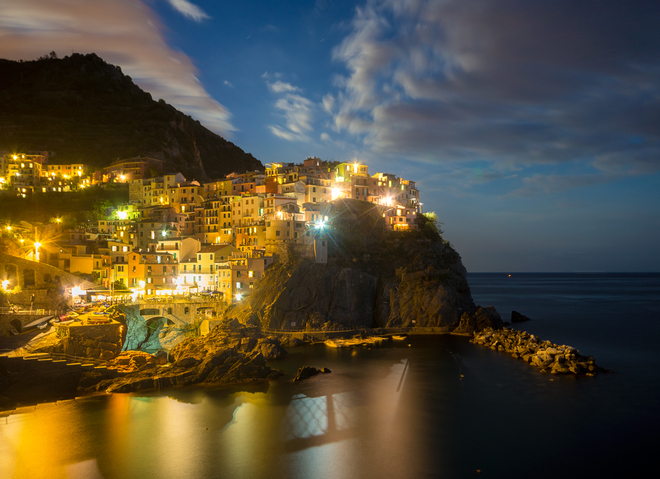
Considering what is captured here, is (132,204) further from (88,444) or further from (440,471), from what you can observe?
(440,471)

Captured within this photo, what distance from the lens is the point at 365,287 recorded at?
45.9 m

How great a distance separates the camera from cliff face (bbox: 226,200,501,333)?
41469mm

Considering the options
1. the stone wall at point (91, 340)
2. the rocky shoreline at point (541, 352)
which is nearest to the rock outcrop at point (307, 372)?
the stone wall at point (91, 340)

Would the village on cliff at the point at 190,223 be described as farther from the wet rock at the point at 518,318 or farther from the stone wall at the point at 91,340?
the wet rock at the point at 518,318

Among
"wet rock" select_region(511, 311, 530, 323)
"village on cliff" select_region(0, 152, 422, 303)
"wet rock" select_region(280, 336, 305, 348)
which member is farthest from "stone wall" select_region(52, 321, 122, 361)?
"wet rock" select_region(511, 311, 530, 323)

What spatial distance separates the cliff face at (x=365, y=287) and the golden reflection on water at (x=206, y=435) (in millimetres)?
13749

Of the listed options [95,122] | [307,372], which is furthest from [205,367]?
[95,122]

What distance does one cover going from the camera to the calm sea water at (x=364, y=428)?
19047mm

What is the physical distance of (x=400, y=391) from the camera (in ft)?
95.3

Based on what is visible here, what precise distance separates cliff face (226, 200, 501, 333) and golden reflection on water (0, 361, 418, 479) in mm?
13749

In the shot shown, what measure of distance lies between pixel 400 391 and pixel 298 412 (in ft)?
25.6

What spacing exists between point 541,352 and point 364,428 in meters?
18.0

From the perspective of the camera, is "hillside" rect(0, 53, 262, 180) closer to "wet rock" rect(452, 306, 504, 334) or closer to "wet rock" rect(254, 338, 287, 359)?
"wet rock" rect(254, 338, 287, 359)

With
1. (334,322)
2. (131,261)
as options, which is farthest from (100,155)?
(334,322)
